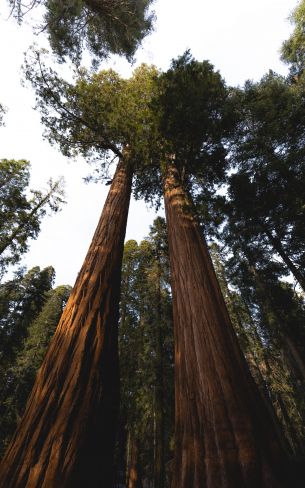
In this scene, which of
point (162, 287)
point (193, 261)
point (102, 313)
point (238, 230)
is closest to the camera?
point (102, 313)

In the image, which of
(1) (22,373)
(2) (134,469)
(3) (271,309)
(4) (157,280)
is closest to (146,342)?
(4) (157,280)

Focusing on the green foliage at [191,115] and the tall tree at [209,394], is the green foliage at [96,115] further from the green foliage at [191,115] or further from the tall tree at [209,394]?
the tall tree at [209,394]

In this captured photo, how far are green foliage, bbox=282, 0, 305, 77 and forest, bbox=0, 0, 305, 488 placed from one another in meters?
0.09

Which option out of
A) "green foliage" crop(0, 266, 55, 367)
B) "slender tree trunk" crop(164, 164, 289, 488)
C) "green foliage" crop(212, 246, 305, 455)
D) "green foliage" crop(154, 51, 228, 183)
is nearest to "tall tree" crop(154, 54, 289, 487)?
"slender tree trunk" crop(164, 164, 289, 488)

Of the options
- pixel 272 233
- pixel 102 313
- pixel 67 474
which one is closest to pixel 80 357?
pixel 102 313

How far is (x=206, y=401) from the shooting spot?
1.56m

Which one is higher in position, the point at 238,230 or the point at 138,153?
the point at 238,230

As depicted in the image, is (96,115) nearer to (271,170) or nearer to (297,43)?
(271,170)

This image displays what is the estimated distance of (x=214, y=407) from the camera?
151 centimetres

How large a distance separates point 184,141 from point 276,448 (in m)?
4.85

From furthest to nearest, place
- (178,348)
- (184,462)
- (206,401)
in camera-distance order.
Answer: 1. (178,348)
2. (206,401)
3. (184,462)

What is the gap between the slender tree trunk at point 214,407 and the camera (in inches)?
47.9

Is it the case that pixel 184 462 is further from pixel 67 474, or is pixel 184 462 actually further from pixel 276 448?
pixel 67 474

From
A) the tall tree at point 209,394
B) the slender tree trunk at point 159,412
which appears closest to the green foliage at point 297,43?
the tall tree at point 209,394
